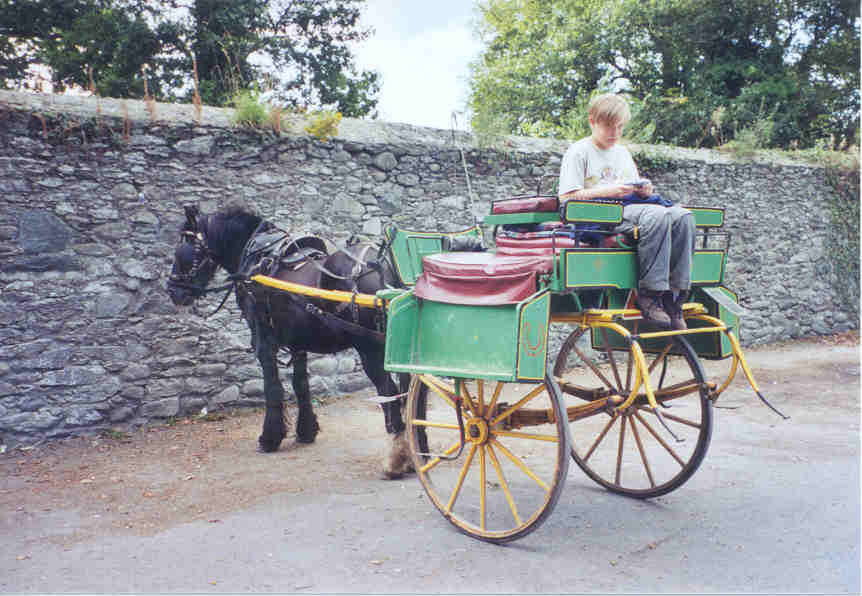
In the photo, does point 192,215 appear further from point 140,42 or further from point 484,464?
point 140,42

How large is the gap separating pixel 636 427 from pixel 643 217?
2039 millimetres

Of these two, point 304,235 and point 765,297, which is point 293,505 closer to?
point 304,235

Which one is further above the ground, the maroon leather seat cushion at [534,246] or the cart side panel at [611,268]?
the maroon leather seat cushion at [534,246]

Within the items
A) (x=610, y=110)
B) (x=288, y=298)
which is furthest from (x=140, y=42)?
(x=610, y=110)

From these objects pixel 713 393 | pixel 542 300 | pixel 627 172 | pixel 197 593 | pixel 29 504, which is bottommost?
pixel 29 504

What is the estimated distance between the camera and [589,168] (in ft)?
11.8

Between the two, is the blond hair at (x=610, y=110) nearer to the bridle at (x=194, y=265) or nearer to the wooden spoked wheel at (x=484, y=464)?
the wooden spoked wheel at (x=484, y=464)

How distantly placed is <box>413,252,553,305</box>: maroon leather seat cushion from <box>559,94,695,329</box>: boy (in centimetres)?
51

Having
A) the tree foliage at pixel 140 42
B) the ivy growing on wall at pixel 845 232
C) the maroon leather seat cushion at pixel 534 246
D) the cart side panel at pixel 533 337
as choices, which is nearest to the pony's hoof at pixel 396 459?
the maroon leather seat cushion at pixel 534 246

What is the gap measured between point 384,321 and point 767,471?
285 centimetres

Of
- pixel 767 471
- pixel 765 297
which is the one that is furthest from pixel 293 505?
pixel 765 297

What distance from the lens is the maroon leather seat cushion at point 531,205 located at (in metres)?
3.37

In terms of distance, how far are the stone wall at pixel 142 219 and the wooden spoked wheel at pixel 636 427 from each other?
242 centimetres

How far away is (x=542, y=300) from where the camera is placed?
117 inches
